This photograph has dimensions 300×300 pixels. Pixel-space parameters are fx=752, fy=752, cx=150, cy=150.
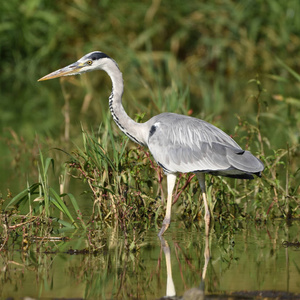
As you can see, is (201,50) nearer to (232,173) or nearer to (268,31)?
(268,31)

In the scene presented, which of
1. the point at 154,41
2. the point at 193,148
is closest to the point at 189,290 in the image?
the point at 193,148

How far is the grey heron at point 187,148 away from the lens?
20.8 ft

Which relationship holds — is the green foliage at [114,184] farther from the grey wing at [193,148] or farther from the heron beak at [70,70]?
the heron beak at [70,70]

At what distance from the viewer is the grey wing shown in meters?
6.36

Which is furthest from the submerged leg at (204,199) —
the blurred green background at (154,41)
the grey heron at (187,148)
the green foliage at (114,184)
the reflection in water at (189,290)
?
the blurred green background at (154,41)

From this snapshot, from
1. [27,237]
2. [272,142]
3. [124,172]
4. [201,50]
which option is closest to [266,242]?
[124,172]

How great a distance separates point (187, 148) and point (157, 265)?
1.43 m

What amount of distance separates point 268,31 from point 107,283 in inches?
543

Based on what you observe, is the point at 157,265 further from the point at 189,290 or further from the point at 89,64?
the point at 89,64

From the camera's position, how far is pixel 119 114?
7.07m

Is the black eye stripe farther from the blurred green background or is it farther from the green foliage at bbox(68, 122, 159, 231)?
the blurred green background

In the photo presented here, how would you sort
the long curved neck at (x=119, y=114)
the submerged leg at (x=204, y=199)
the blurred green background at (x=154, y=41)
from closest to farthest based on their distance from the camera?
the submerged leg at (x=204, y=199) < the long curved neck at (x=119, y=114) < the blurred green background at (x=154, y=41)

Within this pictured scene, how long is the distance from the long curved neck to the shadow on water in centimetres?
94

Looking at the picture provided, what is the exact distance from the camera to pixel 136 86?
1694 centimetres
